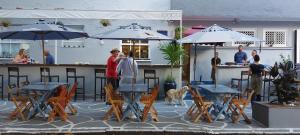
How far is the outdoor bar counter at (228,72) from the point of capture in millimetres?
15266

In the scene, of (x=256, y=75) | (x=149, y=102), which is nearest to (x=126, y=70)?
(x=149, y=102)

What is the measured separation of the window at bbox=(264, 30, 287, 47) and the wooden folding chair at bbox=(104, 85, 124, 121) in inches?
419

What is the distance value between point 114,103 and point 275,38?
11.4 m

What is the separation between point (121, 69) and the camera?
41.3 ft

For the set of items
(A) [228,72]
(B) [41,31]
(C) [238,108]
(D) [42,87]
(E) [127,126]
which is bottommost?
(E) [127,126]

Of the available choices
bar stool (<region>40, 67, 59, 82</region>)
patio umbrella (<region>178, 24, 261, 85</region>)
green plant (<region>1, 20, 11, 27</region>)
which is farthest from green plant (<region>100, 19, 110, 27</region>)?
patio umbrella (<region>178, 24, 261, 85</region>)

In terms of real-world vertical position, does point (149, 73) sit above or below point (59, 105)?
above

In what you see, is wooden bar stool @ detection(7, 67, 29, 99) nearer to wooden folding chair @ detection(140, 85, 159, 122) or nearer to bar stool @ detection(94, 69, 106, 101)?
bar stool @ detection(94, 69, 106, 101)

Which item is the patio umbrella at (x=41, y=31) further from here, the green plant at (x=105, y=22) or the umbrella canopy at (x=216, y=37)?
the green plant at (x=105, y=22)

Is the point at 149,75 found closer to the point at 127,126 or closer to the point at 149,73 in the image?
the point at 149,73

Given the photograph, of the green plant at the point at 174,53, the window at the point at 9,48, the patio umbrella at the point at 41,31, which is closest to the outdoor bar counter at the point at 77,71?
the green plant at the point at 174,53

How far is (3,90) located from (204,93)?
7.14m

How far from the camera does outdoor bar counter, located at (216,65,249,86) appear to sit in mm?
15266

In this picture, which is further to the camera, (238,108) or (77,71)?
(77,71)
